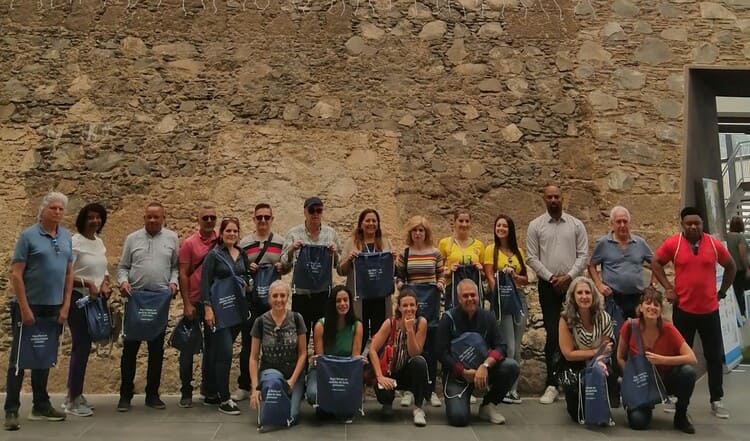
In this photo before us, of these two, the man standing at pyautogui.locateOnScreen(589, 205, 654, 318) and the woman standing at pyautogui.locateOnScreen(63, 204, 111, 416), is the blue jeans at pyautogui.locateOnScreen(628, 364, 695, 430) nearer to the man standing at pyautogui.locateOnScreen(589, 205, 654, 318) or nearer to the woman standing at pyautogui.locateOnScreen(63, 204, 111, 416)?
the man standing at pyautogui.locateOnScreen(589, 205, 654, 318)

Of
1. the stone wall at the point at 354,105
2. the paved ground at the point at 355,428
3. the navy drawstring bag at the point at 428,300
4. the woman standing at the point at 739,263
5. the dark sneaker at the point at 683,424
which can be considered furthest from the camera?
the woman standing at the point at 739,263

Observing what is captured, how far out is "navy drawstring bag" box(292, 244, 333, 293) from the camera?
4352mm

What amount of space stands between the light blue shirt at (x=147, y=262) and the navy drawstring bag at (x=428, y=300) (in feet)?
5.30

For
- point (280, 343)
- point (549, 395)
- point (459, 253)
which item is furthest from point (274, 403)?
point (549, 395)

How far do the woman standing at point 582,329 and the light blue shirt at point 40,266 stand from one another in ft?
10.1

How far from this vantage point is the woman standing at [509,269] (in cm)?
454

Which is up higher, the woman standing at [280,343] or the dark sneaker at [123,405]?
the woman standing at [280,343]

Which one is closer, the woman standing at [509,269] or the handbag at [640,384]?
the handbag at [640,384]

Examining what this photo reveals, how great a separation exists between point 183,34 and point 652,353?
14.6 feet

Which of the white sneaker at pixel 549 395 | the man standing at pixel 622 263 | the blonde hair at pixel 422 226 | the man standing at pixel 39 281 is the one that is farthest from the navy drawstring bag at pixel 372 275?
the man standing at pixel 39 281

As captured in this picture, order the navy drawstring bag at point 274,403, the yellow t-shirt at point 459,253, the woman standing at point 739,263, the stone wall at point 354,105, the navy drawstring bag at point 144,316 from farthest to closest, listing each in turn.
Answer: the woman standing at point 739,263 < the stone wall at point 354,105 < the yellow t-shirt at point 459,253 < the navy drawstring bag at point 144,316 < the navy drawstring bag at point 274,403

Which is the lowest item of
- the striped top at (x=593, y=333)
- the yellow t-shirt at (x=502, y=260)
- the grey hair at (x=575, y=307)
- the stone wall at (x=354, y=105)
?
the striped top at (x=593, y=333)

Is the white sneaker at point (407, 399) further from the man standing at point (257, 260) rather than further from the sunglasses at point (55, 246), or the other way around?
the sunglasses at point (55, 246)

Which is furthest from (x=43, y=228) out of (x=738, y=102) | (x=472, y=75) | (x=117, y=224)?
(x=738, y=102)
